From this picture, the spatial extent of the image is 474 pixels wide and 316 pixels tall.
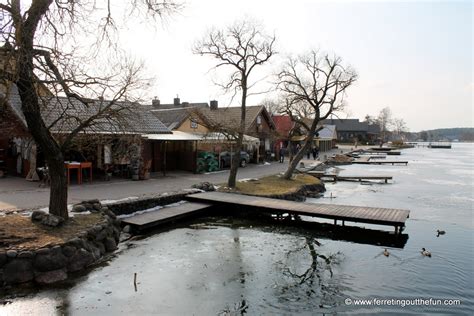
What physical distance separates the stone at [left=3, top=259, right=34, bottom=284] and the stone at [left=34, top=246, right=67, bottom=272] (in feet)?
0.49

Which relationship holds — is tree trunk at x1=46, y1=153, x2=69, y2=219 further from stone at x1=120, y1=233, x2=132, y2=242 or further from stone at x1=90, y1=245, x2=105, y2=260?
stone at x1=120, y1=233, x2=132, y2=242

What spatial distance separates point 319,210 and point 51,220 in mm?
8615

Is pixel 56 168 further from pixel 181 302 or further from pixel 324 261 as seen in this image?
pixel 324 261

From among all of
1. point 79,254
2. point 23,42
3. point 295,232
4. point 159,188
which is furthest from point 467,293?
point 159,188

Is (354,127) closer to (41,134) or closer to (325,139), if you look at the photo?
(325,139)

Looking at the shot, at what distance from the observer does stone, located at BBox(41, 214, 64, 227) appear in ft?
29.8

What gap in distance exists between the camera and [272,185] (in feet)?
65.3

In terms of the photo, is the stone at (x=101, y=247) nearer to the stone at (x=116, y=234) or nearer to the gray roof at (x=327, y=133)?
the stone at (x=116, y=234)

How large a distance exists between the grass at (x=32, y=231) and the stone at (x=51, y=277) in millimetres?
612

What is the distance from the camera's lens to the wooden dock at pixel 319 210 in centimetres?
1220

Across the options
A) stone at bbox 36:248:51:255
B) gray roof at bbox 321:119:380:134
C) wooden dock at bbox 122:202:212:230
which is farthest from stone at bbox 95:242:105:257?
gray roof at bbox 321:119:380:134

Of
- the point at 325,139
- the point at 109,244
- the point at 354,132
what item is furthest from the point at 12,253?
the point at 354,132

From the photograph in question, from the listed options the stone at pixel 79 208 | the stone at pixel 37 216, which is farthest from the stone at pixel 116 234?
the stone at pixel 37 216

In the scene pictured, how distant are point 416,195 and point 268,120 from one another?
17.3m
